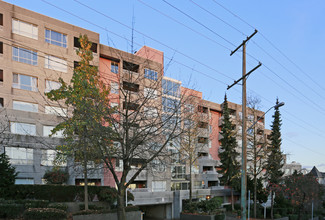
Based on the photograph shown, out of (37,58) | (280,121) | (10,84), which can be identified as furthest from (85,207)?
(280,121)

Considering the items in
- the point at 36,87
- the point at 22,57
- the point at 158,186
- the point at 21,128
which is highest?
the point at 22,57

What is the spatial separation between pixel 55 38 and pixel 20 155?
1442 centimetres

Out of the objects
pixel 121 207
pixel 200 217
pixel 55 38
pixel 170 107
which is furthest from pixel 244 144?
pixel 55 38

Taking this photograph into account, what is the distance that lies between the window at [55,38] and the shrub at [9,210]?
2197cm

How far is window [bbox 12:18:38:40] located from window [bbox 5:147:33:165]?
1293 centimetres

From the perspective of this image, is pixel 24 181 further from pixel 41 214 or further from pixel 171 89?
pixel 171 89

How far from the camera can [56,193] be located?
22.6 meters

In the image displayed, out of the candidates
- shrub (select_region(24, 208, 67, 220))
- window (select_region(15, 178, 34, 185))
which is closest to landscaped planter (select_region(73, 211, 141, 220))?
shrub (select_region(24, 208, 67, 220))

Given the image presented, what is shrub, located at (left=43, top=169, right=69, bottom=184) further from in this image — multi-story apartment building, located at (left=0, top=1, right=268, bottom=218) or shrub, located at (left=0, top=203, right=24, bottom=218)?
shrub, located at (left=0, top=203, right=24, bottom=218)

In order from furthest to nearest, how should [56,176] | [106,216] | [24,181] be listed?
[24,181]
[56,176]
[106,216]

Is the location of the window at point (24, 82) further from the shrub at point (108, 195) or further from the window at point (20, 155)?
the shrub at point (108, 195)

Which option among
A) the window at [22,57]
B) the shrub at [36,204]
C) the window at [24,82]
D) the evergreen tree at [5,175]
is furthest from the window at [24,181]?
the window at [22,57]

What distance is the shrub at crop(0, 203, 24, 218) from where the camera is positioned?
53.9 ft

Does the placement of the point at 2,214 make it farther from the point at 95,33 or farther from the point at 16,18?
the point at 95,33
